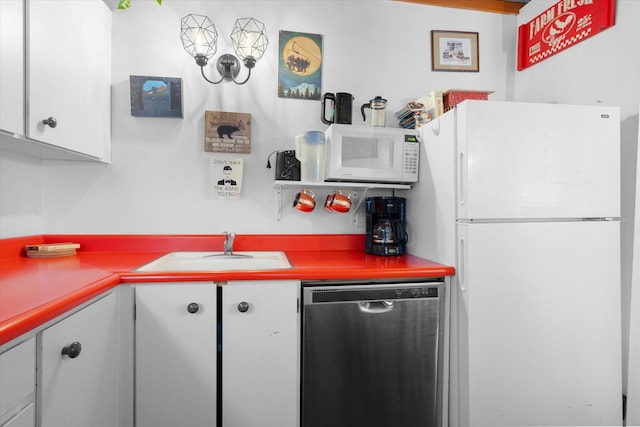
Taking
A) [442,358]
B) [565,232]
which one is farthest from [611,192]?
[442,358]

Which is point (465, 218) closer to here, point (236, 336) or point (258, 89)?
point (236, 336)

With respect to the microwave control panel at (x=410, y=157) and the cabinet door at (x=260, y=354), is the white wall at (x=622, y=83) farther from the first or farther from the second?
the cabinet door at (x=260, y=354)

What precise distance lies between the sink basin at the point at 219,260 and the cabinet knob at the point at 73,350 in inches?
26.4

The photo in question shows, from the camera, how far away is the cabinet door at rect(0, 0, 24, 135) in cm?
110

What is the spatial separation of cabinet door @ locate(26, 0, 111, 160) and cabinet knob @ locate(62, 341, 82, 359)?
31.0 inches

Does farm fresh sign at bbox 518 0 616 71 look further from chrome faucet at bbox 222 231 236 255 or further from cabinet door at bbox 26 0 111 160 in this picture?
cabinet door at bbox 26 0 111 160

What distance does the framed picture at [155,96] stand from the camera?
73.2 inches

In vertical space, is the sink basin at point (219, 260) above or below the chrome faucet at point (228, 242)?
below

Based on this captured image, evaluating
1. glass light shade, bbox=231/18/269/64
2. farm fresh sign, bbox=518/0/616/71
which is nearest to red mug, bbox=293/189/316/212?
glass light shade, bbox=231/18/269/64

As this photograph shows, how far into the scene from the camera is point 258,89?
201 centimetres

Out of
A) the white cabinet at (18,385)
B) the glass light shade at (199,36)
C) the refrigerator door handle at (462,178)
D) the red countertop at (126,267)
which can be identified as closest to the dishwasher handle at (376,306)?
the red countertop at (126,267)

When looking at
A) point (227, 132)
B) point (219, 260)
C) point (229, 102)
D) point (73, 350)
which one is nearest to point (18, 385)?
point (73, 350)

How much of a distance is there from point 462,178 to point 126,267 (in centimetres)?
149

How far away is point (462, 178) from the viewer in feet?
4.66
